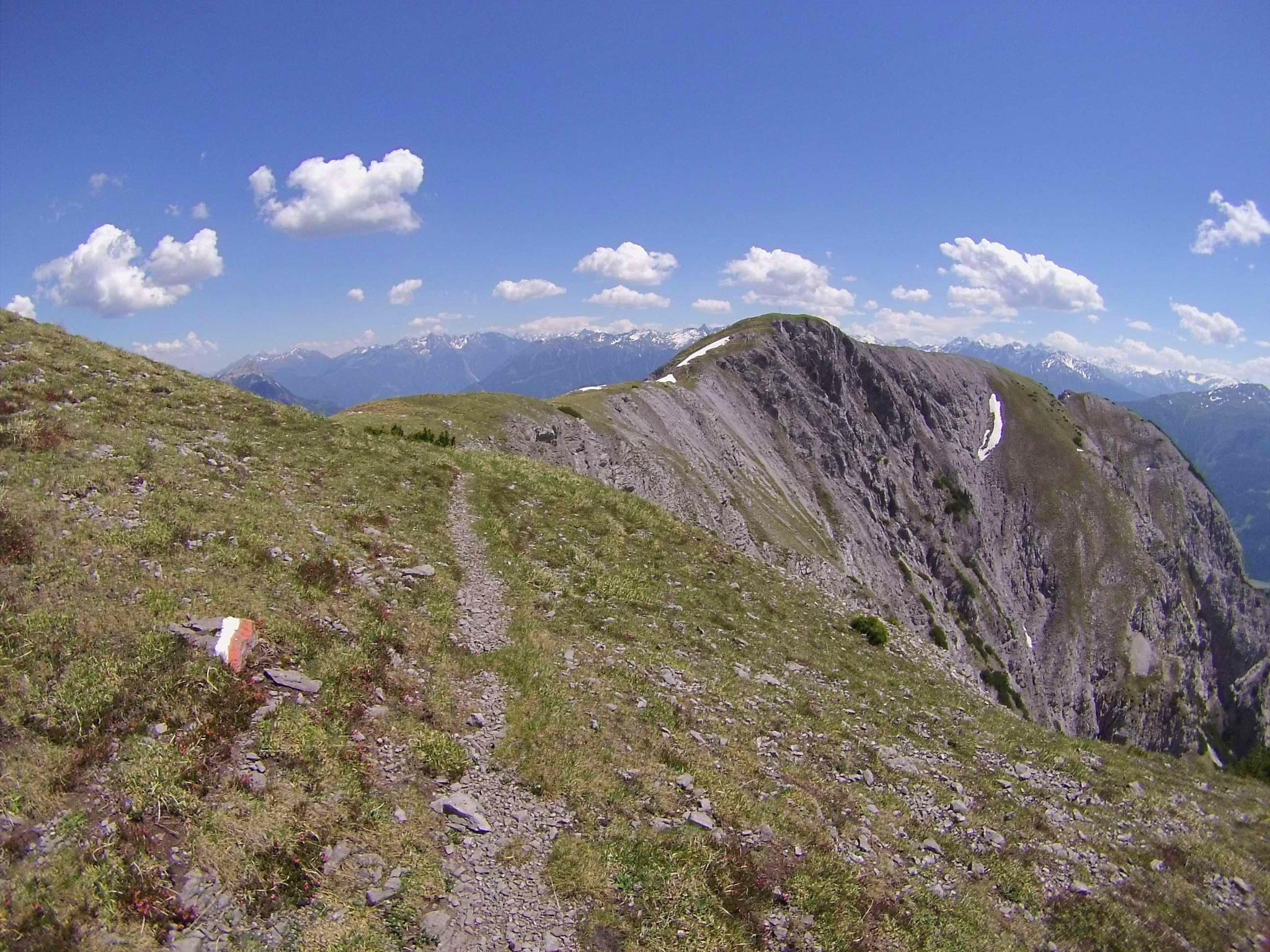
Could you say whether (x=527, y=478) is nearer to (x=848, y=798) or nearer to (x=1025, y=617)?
(x=848, y=798)

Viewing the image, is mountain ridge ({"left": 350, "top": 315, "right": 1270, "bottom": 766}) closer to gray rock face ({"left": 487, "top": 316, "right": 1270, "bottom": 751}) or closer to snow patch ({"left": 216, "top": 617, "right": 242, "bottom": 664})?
gray rock face ({"left": 487, "top": 316, "right": 1270, "bottom": 751})

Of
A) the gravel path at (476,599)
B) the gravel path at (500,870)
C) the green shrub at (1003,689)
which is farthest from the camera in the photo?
the green shrub at (1003,689)

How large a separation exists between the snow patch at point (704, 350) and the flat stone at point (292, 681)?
107994mm

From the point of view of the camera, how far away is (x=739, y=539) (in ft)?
206

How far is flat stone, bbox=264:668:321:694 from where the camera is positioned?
40.8 ft

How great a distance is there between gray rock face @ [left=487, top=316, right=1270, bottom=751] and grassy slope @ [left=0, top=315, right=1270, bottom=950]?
160ft

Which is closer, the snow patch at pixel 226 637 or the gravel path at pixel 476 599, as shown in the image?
the snow patch at pixel 226 637

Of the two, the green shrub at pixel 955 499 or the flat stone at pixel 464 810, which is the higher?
the flat stone at pixel 464 810

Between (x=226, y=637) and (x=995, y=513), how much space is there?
579 ft

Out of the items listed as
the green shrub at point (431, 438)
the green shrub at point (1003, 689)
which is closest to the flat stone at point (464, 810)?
the green shrub at point (431, 438)

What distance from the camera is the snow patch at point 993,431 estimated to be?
551ft

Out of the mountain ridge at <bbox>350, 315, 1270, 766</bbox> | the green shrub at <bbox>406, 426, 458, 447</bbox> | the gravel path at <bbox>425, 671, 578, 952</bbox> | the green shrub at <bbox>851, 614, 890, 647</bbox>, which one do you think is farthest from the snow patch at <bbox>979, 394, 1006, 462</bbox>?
the gravel path at <bbox>425, 671, 578, 952</bbox>

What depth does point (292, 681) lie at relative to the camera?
493 inches

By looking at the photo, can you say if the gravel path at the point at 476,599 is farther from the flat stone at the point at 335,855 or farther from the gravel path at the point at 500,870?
the flat stone at the point at 335,855
